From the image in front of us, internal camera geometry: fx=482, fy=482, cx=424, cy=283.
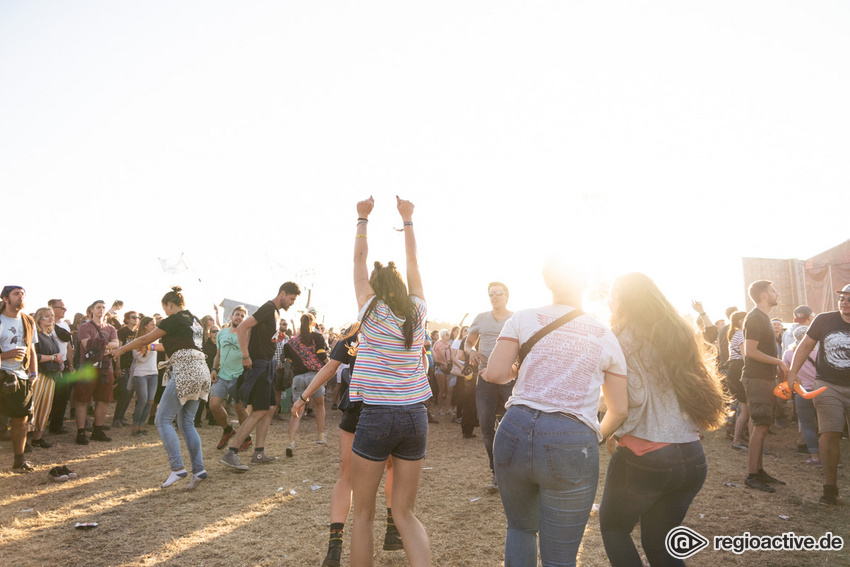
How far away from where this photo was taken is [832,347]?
5023 millimetres

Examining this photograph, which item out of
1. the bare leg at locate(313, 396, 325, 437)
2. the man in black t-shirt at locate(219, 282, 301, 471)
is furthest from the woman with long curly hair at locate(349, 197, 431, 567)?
the bare leg at locate(313, 396, 325, 437)

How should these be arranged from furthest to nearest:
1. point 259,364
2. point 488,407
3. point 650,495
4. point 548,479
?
point 259,364 < point 488,407 < point 650,495 < point 548,479

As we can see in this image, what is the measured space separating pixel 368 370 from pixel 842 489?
21.3 feet

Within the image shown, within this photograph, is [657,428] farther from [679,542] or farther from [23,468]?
[23,468]

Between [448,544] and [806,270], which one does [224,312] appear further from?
[806,270]

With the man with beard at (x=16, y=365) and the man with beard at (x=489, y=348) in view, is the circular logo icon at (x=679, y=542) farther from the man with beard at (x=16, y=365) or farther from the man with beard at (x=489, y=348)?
the man with beard at (x=16, y=365)

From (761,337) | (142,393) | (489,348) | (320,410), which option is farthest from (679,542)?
(142,393)

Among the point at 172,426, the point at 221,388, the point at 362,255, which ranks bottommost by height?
the point at 172,426

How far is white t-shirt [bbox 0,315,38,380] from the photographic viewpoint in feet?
20.0

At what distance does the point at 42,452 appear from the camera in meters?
7.67

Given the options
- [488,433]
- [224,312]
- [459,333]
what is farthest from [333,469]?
[224,312]

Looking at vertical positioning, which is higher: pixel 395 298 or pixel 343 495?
pixel 395 298

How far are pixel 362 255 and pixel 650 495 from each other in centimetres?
219

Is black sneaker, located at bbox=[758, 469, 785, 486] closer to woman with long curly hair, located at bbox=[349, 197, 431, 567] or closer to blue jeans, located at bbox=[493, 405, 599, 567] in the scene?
blue jeans, located at bbox=[493, 405, 599, 567]
